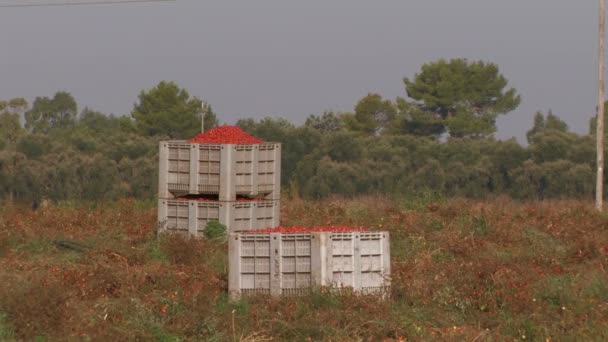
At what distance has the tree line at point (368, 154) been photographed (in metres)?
52.2

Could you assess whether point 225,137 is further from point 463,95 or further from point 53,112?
point 53,112

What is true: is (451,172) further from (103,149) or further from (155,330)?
(155,330)

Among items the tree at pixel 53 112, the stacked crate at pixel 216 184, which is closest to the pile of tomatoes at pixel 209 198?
the stacked crate at pixel 216 184

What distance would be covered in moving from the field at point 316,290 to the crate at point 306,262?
263 mm

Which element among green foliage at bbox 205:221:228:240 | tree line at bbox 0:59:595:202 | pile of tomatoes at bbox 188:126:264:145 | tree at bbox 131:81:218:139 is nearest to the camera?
green foliage at bbox 205:221:228:240

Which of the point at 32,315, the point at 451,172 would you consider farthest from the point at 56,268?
the point at 451,172

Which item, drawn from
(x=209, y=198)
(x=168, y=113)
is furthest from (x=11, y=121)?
(x=209, y=198)

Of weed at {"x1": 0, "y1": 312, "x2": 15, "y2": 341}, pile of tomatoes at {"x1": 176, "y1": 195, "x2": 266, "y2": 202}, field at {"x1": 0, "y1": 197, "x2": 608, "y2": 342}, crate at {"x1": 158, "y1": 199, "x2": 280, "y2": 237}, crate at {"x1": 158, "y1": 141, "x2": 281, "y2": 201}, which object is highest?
crate at {"x1": 158, "y1": 141, "x2": 281, "y2": 201}

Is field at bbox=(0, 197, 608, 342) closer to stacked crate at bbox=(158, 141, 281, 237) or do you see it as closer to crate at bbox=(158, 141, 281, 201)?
stacked crate at bbox=(158, 141, 281, 237)

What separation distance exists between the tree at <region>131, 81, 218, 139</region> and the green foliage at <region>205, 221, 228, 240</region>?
158 feet

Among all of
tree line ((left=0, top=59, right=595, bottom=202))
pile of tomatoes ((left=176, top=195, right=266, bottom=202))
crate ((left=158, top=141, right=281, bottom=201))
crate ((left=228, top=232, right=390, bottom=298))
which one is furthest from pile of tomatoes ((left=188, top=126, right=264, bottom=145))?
tree line ((left=0, top=59, right=595, bottom=202))

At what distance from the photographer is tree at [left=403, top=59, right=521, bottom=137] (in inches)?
2726

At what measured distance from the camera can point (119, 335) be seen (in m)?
11.1

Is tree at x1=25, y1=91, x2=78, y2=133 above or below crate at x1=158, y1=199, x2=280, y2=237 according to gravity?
above
